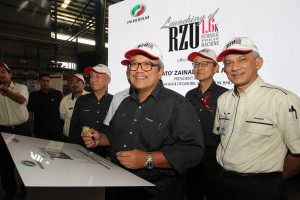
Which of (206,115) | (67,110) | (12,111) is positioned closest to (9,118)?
(12,111)

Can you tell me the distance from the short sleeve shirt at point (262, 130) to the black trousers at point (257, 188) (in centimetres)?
6

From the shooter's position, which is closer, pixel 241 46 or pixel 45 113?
pixel 241 46

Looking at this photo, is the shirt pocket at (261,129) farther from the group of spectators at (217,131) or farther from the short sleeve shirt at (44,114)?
the short sleeve shirt at (44,114)

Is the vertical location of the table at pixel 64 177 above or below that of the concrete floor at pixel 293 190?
above

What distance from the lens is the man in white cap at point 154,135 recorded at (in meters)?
1.25

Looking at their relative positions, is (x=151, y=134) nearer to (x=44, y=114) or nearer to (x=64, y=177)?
(x=64, y=177)

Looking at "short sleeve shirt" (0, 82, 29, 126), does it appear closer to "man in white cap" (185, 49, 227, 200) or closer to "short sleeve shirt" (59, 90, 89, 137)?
"short sleeve shirt" (59, 90, 89, 137)

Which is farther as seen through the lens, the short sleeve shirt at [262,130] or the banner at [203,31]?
the banner at [203,31]

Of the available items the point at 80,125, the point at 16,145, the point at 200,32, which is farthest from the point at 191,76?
the point at 16,145

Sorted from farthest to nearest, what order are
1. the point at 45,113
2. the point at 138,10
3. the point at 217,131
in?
the point at 45,113 → the point at 138,10 → the point at 217,131

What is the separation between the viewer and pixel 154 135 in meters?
1.34

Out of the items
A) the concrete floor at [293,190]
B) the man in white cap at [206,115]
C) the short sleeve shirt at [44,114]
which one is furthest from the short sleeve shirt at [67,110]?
the man in white cap at [206,115]

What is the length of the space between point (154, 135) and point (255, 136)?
0.63 m

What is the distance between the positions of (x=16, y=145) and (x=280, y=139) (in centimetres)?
148
